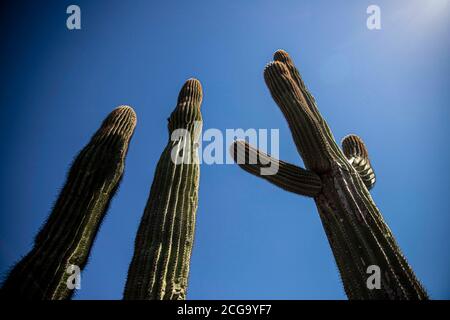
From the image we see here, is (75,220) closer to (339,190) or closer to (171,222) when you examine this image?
(171,222)

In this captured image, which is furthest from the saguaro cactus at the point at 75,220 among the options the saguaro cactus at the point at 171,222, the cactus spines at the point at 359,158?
the cactus spines at the point at 359,158

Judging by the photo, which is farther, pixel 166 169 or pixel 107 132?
pixel 107 132

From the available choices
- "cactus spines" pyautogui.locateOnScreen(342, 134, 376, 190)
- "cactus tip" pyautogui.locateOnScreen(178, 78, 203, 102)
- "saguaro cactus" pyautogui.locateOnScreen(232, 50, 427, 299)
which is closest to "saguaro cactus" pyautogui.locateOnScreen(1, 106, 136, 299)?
"cactus tip" pyautogui.locateOnScreen(178, 78, 203, 102)

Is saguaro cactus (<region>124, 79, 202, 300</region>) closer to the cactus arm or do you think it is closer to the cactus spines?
the cactus arm

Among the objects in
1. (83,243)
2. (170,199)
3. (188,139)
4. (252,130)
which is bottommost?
(83,243)

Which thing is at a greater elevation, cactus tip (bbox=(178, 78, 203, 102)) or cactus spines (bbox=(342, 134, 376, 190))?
cactus tip (bbox=(178, 78, 203, 102))

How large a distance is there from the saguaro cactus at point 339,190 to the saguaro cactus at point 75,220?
2088mm

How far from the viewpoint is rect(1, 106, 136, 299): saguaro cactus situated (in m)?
3.91

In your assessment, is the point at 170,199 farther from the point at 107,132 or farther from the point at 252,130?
the point at 252,130

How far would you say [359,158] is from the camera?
5906 mm
